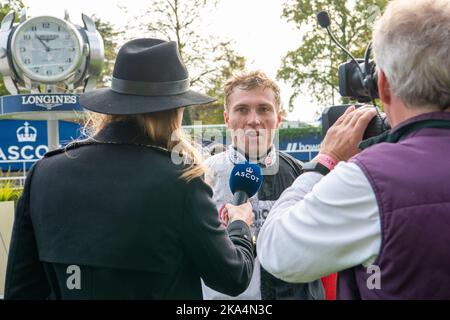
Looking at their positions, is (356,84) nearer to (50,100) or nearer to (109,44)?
(50,100)

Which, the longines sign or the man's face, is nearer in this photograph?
the man's face

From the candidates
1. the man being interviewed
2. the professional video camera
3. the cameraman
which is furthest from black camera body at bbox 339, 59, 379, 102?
the man being interviewed

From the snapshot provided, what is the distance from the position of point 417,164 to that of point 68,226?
43.3 inches

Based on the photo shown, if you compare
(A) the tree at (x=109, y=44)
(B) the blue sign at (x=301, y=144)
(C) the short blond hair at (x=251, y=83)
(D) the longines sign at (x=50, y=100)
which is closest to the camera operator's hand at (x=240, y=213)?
(C) the short blond hair at (x=251, y=83)

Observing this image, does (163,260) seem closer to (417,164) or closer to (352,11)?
(417,164)

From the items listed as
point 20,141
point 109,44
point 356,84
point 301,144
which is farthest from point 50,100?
point 109,44

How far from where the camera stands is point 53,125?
9953mm

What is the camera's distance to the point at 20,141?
20.8m

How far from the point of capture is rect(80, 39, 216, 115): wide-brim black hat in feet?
6.91

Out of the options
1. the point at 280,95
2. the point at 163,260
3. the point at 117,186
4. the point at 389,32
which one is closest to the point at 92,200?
the point at 117,186

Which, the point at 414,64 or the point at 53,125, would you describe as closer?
the point at 414,64

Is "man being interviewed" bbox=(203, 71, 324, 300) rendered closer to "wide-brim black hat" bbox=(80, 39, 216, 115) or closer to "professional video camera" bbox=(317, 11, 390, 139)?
"wide-brim black hat" bbox=(80, 39, 216, 115)

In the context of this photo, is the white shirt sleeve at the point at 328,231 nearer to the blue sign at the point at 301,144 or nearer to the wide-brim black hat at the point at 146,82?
the wide-brim black hat at the point at 146,82

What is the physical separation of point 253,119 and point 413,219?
85.2 inches
